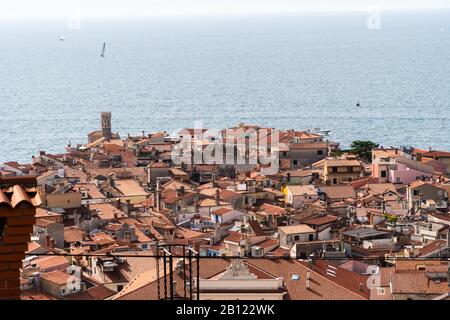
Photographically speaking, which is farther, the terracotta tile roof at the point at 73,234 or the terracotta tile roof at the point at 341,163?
the terracotta tile roof at the point at 341,163

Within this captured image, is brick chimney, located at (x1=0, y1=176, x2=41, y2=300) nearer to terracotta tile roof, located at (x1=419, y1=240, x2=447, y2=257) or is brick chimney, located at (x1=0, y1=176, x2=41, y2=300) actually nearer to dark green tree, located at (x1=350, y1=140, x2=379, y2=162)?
terracotta tile roof, located at (x1=419, y1=240, x2=447, y2=257)

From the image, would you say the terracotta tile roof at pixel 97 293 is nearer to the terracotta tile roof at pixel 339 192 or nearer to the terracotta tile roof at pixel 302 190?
the terracotta tile roof at pixel 302 190

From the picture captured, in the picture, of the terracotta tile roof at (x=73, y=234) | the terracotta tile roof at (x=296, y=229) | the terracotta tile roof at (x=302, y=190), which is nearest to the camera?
the terracotta tile roof at (x=296, y=229)

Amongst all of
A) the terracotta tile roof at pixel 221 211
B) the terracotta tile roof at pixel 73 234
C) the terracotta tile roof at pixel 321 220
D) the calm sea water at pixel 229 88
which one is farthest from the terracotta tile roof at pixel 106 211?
the calm sea water at pixel 229 88

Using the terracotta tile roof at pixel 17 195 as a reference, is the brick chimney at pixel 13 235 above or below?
below

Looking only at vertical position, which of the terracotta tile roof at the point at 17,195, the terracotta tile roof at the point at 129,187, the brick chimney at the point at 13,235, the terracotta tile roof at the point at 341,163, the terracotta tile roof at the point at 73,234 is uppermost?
the terracotta tile roof at the point at 17,195

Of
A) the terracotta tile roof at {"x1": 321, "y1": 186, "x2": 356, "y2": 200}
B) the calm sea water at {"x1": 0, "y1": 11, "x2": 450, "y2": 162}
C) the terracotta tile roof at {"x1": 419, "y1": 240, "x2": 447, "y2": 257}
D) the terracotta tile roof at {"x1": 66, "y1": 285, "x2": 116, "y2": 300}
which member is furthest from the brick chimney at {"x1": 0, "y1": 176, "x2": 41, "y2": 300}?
the calm sea water at {"x1": 0, "y1": 11, "x2": 450, "y2": 162}
